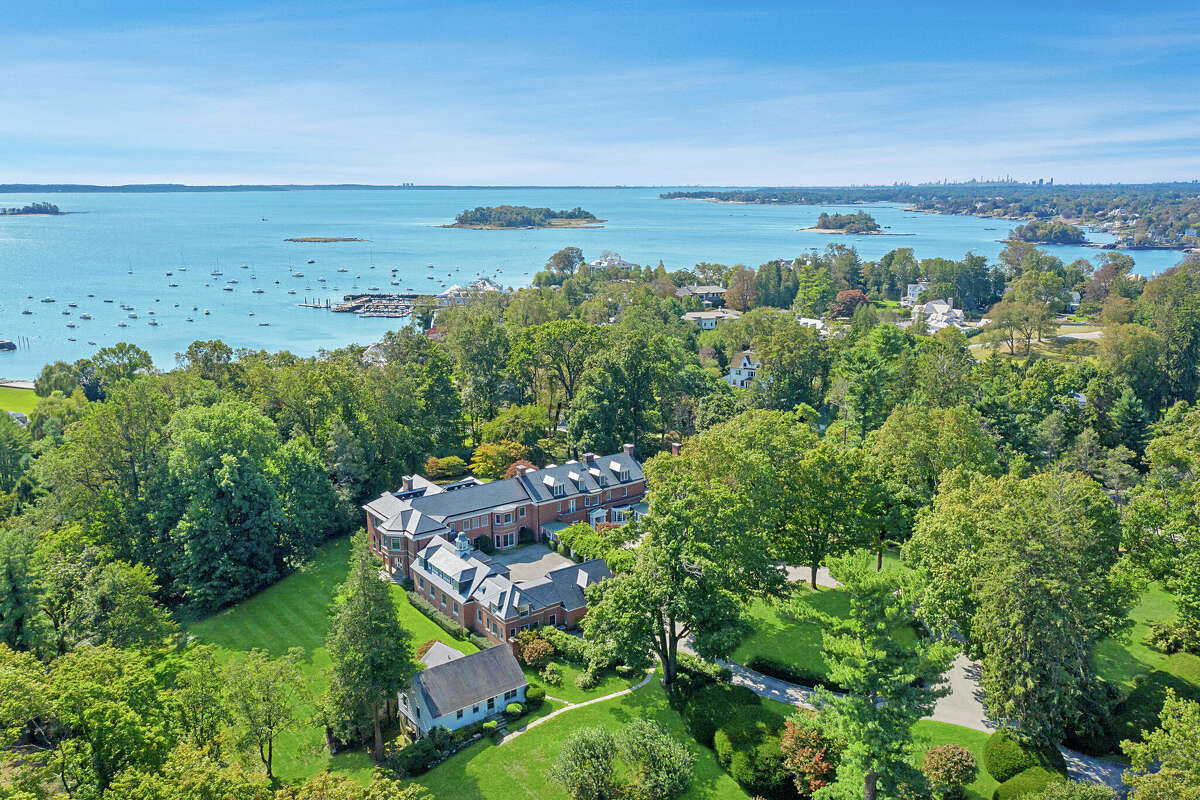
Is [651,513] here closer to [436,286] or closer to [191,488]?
[191,488]

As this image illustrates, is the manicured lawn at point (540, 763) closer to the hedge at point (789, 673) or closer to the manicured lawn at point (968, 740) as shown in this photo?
the hedge at point (789, 673)

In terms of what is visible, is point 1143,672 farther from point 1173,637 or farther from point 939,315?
point 939,315

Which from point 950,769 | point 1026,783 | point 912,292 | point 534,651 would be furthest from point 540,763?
point 912,292

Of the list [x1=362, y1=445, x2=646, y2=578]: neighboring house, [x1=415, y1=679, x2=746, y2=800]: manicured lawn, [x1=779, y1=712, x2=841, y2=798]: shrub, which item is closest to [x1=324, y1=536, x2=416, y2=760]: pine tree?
[x1=415, y1=679, x2=746, y2=800]: manicured lawn


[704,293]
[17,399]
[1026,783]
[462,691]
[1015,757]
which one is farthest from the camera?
[704,293]

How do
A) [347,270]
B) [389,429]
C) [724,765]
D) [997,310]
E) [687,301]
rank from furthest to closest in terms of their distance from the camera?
[347,270] → [687,301] → [997,310] → [389,429] → [724,765]

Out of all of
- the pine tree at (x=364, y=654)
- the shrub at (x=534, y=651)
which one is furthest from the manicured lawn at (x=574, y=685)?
the pine tree at (x=364, y=654)

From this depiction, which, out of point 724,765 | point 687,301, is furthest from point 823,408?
point 724,765
